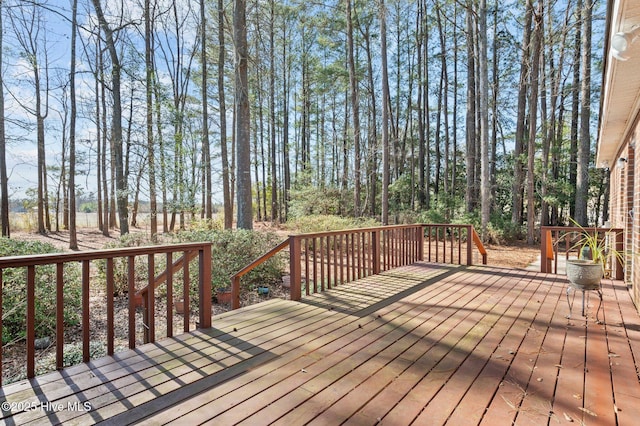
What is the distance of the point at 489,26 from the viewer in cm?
1402

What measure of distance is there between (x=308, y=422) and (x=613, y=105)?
464 cm

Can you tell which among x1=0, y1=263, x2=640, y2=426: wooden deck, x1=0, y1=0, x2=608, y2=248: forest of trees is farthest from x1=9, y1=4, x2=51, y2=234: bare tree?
x1=0, y1=263, x2=640, y2=426: wooden deck

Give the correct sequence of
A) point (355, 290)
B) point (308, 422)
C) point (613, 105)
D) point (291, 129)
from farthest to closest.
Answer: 1. point (291, 129)
2. point (355, 290)
3. point (613, 105)
4. point (308, 422)

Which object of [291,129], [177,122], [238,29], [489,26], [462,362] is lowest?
[462,362]

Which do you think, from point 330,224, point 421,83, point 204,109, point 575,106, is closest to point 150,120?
point 204,109

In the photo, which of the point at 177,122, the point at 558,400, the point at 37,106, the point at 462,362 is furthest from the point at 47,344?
the point at 37,106

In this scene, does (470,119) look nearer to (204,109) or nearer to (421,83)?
(421,83)

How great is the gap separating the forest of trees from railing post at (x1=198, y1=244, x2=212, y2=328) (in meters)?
3.71

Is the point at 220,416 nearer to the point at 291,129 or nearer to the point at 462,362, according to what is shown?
the point at 462,362

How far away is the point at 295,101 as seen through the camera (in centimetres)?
2116

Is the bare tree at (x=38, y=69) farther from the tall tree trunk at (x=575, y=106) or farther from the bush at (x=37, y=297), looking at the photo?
the tall tree trunk at (x=575, y=106)

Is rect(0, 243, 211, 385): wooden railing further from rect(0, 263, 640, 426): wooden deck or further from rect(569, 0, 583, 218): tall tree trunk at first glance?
rect(569, 0, 583, 218): tall tree trunk

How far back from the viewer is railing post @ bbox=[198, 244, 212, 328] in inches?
120

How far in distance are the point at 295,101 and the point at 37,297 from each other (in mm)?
19093
